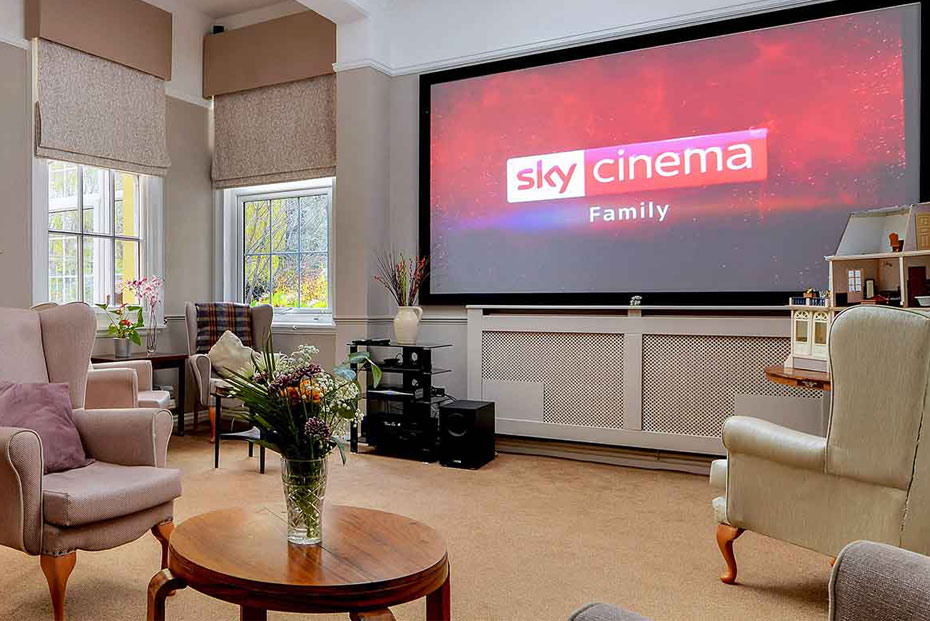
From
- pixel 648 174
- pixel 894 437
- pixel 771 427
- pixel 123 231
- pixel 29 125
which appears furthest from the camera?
pixel 123 231

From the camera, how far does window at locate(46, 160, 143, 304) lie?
4.73m

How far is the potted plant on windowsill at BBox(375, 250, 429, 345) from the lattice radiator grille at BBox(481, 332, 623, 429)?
0.50 meters

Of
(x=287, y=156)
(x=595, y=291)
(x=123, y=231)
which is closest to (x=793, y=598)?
(x=595, y=291)

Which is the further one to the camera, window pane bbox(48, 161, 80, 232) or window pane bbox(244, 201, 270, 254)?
window pane bbox(244, 201, 270, 254)

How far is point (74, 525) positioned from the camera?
203 centimetres

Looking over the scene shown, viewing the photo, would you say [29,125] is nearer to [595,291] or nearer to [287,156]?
[287,156]

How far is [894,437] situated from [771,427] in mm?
392

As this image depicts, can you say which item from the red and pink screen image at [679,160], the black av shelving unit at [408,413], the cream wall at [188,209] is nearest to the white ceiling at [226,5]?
the cream wall at [188,209]

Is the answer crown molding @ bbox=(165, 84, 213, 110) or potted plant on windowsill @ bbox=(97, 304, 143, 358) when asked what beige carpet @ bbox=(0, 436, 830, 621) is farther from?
crown molding @ bbox=(165, 84, 213, 110)

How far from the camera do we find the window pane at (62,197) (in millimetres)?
4688

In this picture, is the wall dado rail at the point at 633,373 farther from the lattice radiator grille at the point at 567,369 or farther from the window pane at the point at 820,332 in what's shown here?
the window pane at the point at 820,332

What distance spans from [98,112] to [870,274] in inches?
190

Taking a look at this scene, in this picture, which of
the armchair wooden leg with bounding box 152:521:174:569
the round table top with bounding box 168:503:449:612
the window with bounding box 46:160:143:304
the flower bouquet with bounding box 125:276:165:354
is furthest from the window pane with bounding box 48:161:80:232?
the round table top with bounding box 168:503:449:612

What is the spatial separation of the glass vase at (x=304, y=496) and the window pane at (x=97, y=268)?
3.99 metres
